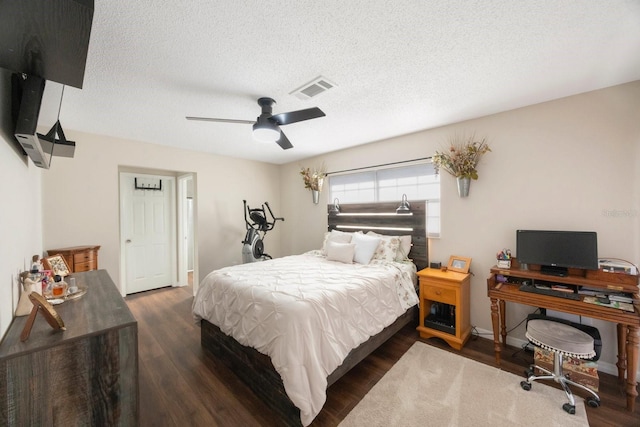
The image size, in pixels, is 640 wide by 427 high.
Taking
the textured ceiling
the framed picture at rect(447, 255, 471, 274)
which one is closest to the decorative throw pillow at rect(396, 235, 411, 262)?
the framed picture at rect(447, 255, 471, 274)

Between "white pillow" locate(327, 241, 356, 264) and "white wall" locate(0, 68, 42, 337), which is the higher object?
"white wall" locate(0, 68, 42, 337)

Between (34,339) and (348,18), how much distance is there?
224cm

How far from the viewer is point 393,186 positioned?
3.83m

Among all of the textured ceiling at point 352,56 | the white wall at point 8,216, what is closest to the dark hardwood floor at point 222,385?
the white wall at point 8,216

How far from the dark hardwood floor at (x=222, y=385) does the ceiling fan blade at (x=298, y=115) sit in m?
2.36

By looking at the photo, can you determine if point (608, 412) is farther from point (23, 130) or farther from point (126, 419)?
point (23, 130)

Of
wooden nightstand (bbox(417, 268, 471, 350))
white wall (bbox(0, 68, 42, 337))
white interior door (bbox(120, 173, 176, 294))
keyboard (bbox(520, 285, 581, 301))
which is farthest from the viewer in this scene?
white interior door (bbox(120, 173, 176, 294))

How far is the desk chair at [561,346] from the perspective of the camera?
186 cm

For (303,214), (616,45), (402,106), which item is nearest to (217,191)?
(303,214)

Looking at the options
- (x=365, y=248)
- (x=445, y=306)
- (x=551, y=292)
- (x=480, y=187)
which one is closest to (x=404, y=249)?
(x=365, y=248)

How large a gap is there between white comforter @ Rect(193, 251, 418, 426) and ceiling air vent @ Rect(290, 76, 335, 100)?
1.78m

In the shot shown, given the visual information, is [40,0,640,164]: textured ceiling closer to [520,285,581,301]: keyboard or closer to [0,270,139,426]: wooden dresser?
[0,270,139,426]: wooden dresser

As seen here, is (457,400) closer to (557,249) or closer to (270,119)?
(557,249)

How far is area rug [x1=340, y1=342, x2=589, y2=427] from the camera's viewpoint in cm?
176
